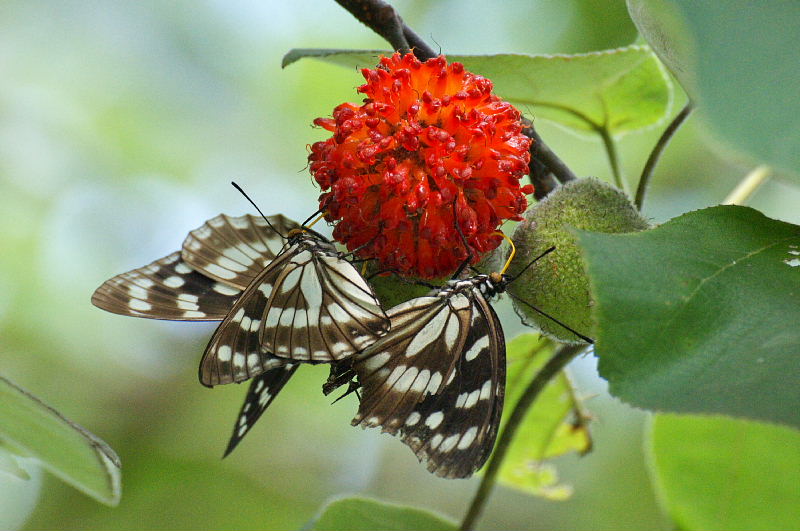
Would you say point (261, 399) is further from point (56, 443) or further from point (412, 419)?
point (56, 443)

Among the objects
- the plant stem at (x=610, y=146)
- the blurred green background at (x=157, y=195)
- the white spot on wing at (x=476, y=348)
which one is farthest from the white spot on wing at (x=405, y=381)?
the blurred green background at (x=157, y=195)

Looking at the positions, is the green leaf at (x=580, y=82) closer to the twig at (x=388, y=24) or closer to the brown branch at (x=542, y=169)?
the twig at (x=388, y=24)

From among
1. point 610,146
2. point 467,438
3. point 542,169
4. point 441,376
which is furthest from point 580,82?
point 467,438

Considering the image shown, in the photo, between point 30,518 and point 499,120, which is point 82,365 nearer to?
point 30,518

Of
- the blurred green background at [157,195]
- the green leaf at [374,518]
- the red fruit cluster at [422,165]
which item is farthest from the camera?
the blurred green background at [157,195]

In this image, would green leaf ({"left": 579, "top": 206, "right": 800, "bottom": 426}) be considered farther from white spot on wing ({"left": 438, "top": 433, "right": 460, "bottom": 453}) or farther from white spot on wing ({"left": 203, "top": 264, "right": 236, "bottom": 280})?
white spot on wing ({"left": 203, "top": 264, "right": 236, "bottom": 280})

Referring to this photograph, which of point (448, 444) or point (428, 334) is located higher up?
point (428, 334)

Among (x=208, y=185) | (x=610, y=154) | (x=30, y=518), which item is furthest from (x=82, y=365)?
(x=610, y=154)
